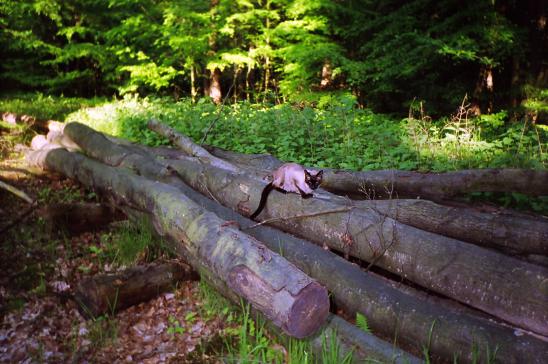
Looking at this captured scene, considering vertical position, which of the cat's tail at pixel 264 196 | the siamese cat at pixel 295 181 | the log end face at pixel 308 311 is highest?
the siamese cat at pixel 295 181

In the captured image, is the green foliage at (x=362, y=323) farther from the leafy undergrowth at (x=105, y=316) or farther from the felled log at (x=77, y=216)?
the felled log at (x=77, y=216)

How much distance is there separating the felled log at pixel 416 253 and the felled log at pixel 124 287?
1.10m

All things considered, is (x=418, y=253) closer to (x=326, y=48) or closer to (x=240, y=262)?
(x=240, y=262)

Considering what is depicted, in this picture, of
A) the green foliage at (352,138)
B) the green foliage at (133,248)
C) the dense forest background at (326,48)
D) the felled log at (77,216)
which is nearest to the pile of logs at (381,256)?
the green foliage at (133,248)

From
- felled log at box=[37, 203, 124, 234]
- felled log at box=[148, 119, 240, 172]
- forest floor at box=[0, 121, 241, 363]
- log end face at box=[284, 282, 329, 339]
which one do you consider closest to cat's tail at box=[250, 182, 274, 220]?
forest floor at box=[0, 121, 241, 363]

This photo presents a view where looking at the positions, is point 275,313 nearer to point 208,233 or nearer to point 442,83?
point 208,233

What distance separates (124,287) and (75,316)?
1.68 ft

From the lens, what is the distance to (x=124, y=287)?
11.8ft

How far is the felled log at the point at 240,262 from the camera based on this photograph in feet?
8.55

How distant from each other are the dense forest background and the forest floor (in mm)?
3766

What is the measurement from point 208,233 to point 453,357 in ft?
6.82

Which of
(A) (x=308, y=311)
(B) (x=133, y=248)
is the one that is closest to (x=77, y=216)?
(B) (x=133, y=248)

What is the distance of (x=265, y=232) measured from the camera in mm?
3932

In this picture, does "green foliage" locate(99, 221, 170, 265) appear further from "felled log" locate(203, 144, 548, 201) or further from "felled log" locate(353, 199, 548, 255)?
"felled log" locate(353, 199, 548, 255)
